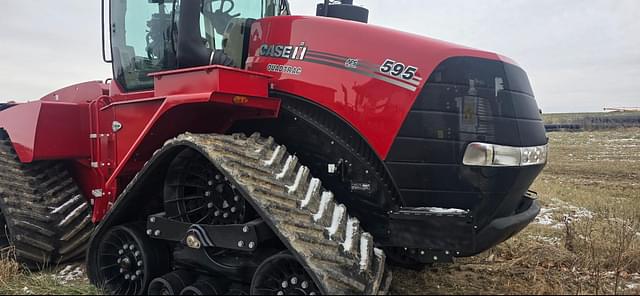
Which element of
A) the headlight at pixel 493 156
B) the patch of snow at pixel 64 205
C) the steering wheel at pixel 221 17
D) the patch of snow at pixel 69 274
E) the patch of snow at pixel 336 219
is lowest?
the patch of snow at pixel 69 274

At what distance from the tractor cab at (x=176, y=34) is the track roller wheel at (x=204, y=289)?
1.68 m

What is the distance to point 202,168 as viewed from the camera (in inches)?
138

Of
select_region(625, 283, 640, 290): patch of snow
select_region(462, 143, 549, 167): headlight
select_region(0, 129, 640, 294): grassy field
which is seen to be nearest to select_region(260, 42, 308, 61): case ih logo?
select_region(462, 143, 549, 167): headlight

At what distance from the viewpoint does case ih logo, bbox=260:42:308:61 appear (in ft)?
12.2

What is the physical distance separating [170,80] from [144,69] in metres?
1.07

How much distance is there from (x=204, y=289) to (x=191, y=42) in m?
1.86

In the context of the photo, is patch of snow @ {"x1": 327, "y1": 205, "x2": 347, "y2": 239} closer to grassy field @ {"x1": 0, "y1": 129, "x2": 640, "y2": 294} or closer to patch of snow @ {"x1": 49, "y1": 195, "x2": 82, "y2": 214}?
grassy field @ {"x1": 0, "y1": 129, "x2": 640, "y2": 294}

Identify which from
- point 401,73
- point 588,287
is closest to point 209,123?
point 401,73

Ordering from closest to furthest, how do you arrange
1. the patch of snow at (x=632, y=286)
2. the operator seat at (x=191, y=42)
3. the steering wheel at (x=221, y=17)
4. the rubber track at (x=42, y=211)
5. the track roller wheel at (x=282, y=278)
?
1. the track roller wheel at (x=282, y=278)
2. the operator seat at (x=191, y=42)
3. the patch of snow at (x=632, y=286)
4. the steering wheel at (x=221, y=17)
5. the rubber track at (x=42, y=211)

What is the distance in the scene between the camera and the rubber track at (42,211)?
14.8 feet

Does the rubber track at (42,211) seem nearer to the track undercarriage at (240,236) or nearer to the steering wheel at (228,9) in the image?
the track undercarriage at (240,236)

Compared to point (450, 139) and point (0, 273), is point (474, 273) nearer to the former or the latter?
point (450, 139)

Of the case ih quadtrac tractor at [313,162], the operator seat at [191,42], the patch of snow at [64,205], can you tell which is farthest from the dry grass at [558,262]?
the patch of snow at [64,205]

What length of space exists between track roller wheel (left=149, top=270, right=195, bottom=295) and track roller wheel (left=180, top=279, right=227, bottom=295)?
11 cm
